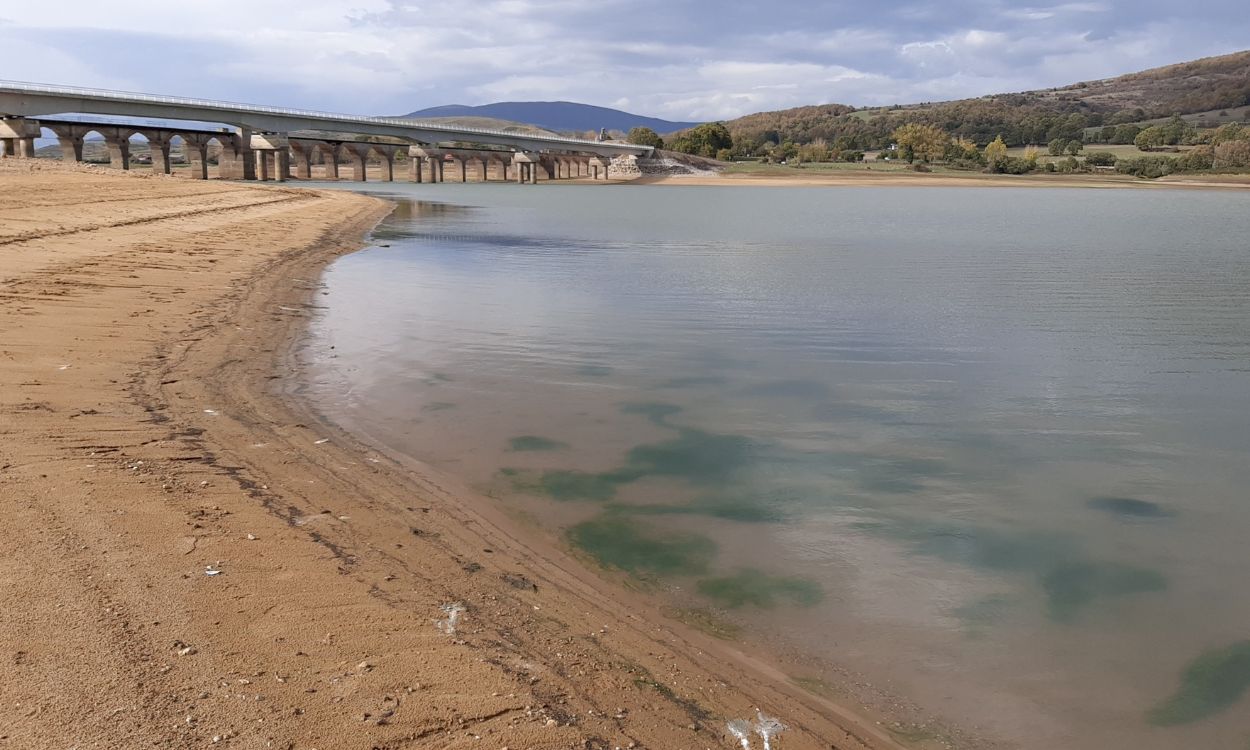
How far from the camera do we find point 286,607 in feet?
14.9

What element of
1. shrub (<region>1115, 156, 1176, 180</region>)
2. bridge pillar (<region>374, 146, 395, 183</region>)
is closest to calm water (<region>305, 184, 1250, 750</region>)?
shrub (<region>1115, 156, 1176, 180</region>)

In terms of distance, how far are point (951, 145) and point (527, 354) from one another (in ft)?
534

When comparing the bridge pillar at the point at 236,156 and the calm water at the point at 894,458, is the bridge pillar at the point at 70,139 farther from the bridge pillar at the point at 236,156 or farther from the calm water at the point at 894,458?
the calm water at the point at 894,458

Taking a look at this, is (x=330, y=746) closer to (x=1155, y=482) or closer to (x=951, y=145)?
(x=1155, y=482)

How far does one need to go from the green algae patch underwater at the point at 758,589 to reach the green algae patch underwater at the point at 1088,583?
152 cm

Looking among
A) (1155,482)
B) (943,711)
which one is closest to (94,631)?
(943,711)

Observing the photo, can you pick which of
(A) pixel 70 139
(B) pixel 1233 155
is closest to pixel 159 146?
(A) pixel 70 139

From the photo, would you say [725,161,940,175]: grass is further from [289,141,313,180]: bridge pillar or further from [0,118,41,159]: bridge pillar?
[0,118,41,159]: bridge pillar

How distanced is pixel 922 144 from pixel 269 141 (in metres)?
108

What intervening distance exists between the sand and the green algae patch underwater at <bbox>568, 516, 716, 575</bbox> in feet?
1.06

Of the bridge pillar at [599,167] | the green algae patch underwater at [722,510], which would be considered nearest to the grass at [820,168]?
the bridge pillar at [599,167]

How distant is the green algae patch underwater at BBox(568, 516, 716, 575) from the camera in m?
6.18

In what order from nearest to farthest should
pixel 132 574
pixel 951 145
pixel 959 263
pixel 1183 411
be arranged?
1. pixel 132 574
2. pixel 1183 411
3. pixel 959 263
4. pixel 951 145

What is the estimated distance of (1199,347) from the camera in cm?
1412
